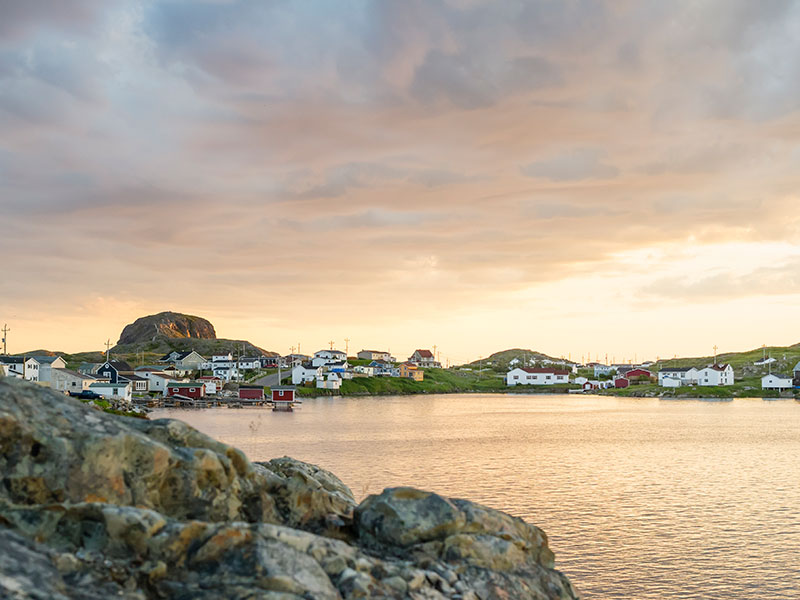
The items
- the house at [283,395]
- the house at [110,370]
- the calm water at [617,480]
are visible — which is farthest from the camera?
the house at [110,370]

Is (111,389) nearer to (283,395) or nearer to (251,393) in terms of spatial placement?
(283,395)

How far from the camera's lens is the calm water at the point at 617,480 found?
31.7 meters

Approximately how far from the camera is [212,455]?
15.1 metres

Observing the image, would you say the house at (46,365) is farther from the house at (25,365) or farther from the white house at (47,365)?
the house at (25,365)

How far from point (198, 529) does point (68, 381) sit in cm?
15075

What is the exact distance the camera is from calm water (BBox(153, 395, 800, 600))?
3167 centimetres

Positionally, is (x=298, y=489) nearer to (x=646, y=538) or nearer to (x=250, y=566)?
(x=250, y=566)

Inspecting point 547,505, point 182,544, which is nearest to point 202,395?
point 547,505

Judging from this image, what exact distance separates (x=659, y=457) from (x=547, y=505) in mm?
33627

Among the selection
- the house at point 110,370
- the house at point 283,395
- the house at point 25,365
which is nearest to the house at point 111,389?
the house at point 25,365

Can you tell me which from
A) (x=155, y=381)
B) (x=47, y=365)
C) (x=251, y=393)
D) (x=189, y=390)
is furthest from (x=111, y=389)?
(x=155, y=381)

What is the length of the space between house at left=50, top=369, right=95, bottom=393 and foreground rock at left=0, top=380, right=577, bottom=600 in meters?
142

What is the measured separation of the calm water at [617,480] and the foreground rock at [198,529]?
15860mm

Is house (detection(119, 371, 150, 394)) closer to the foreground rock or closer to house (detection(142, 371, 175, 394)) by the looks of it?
house (detection(142, 371, 175, 394))
